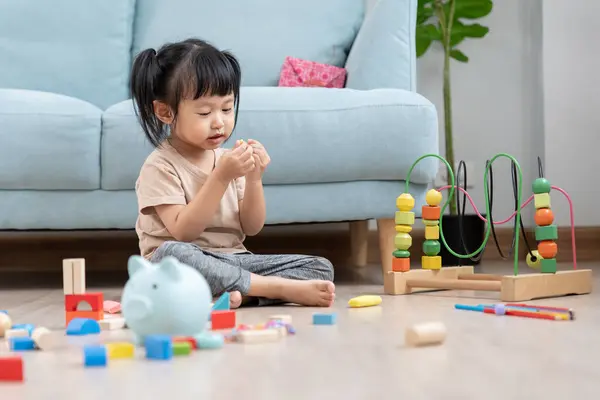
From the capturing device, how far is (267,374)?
93 cm

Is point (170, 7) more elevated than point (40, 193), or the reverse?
point (170, 7)

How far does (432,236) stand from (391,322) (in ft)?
1.69

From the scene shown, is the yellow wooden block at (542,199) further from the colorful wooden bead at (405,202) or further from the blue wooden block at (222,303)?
the blue wooden block at (222,303)

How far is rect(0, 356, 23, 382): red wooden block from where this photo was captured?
0.91 metres

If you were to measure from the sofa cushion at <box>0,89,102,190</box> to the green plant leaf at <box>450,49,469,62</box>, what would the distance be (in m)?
1.46

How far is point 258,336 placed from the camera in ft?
3.77

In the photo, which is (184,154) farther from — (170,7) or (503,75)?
(503,75)

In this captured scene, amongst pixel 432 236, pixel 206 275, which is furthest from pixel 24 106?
pixel 432 236

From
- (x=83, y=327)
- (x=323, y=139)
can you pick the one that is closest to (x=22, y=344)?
(x=83, y=327)

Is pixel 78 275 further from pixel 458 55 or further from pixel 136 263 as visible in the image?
pixel 458 55

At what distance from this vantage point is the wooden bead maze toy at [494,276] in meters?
1.63

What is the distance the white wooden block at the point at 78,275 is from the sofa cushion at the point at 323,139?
66 centimetres

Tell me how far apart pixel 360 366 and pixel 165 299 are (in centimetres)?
26

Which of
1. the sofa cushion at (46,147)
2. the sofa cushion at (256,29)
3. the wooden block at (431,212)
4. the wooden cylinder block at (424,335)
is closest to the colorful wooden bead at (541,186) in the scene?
the wooden block at (431,212)
